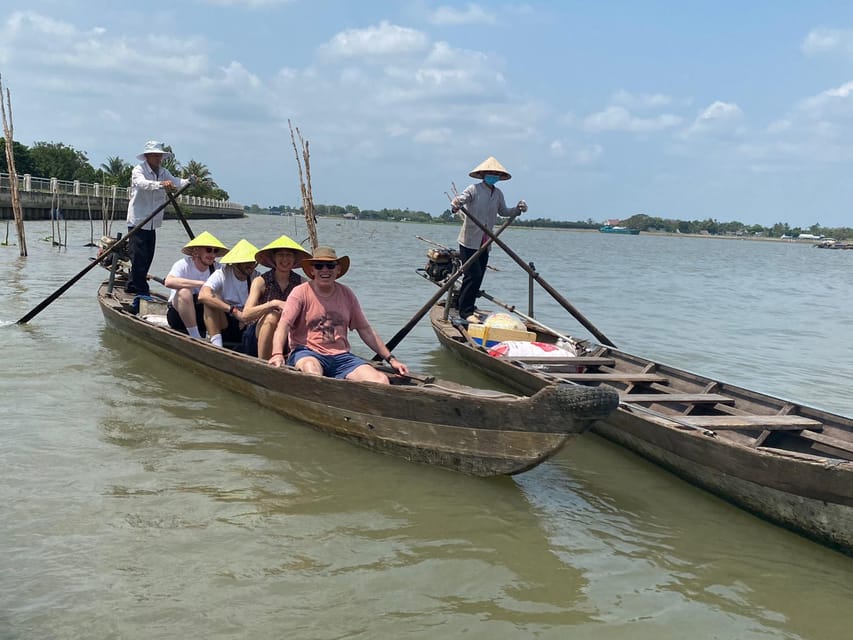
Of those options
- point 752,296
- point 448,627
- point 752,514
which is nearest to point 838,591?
point 752,514

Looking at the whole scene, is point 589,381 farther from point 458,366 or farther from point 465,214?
point 465,214

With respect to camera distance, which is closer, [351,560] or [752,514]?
[351,560]

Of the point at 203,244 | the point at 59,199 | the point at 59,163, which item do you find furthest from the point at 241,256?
the point at 59,163

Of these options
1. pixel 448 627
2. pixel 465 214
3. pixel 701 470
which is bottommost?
pixel 448 627

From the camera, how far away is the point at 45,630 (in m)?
2.79

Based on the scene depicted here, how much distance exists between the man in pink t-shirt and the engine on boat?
478 cm

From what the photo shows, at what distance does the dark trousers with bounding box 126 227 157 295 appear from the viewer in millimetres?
8828

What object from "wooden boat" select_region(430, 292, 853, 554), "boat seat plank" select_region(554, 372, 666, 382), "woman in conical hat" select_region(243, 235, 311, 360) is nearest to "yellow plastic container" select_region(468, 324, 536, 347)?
"wooden boat" select_region(430, 292, 853, 554)

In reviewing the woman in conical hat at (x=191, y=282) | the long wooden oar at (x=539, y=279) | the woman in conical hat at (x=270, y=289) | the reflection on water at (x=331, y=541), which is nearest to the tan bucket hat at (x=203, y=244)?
the woman in conical hat at (x=191, y=282)

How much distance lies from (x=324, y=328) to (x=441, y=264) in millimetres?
5118

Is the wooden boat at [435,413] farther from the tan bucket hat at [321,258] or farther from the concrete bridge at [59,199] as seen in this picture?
the concrete bridge at [59,199]

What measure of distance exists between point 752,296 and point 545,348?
52.7 feet

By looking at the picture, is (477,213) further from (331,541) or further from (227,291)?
(331,541)

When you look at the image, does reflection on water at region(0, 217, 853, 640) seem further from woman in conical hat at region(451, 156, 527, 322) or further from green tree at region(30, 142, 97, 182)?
green tree at region(30, 142, 97, 182)
